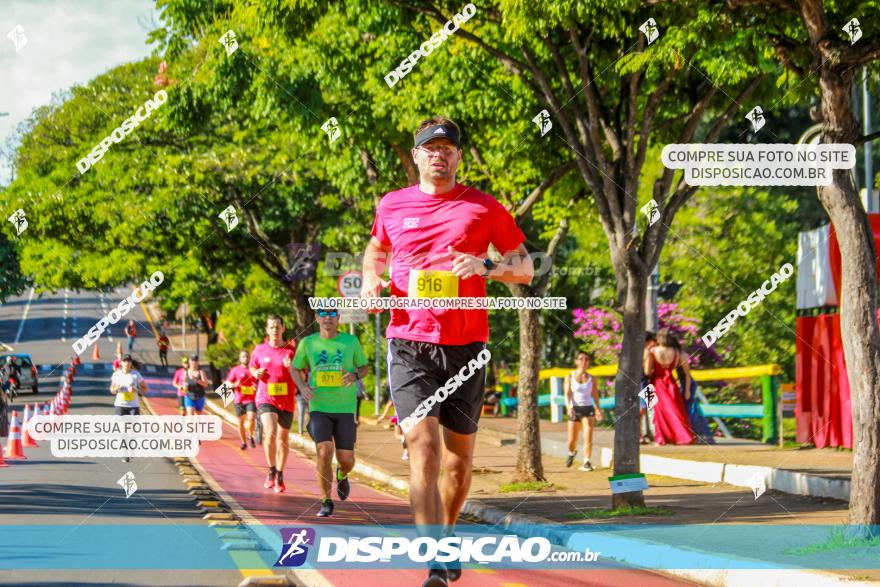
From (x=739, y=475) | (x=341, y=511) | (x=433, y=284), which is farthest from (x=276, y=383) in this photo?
(x=433, y=284)

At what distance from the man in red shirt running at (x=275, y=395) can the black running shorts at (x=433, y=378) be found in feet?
27.6

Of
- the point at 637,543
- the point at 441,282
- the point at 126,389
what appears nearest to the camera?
the point at 441,282

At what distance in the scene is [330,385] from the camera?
1347cm

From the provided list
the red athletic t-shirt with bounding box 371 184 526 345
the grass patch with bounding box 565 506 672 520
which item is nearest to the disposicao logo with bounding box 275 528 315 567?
the red athletic t-shirt with bounding box 371 184 526 345

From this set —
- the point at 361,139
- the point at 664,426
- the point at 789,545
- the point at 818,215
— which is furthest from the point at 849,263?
the point at 818,215

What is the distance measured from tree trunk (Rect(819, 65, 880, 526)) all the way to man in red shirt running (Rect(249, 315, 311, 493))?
7.23 metres

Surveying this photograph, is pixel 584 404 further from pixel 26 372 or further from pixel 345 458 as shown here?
pixel 26 372

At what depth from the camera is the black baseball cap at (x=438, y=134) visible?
277 inches

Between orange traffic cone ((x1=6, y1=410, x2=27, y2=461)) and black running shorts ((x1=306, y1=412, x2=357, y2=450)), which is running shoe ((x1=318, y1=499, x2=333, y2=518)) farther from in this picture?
orange traffic cone ((x1=6, y1=410, x2=27, y2=461))

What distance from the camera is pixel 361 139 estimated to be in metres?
20.6

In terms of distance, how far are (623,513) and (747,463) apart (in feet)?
14.8

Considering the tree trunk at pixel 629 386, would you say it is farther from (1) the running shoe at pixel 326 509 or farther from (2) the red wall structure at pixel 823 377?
(2) the red wall structure at pixel 823 377

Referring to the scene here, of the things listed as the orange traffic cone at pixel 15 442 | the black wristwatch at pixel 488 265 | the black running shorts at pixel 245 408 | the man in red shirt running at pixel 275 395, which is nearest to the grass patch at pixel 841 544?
the black wristwatch at pixel 488 265

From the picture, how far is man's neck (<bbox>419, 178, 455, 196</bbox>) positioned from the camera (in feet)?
23.6
